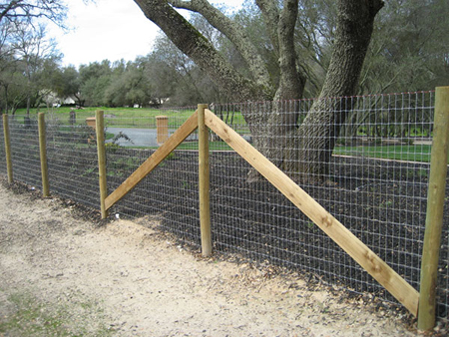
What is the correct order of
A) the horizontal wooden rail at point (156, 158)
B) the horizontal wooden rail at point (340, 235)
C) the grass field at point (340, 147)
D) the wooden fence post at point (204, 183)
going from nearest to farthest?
the horizontal wooden rail at point (340, 235) < the grass field at point (340, 147) < the wooden fence post at point (204, 183) < the horizontal wooden rail at point (156, 158)

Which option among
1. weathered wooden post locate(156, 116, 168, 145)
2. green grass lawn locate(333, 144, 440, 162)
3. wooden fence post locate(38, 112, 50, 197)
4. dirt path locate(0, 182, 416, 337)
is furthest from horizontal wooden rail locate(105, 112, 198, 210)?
wooden fence post locate(38, 112, 50, 197)

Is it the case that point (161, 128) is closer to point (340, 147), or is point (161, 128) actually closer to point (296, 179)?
point (296, 179)

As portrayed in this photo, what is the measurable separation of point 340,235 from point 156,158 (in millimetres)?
3004

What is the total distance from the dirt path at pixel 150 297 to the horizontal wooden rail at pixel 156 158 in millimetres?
752

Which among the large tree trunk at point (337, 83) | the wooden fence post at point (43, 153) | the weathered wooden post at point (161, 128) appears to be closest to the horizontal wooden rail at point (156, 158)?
the weathered wooden post at point (161, 128)

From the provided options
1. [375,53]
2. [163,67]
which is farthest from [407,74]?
[163,67]

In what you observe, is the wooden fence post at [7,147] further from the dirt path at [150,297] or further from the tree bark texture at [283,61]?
the tree bark texture at [283,61]

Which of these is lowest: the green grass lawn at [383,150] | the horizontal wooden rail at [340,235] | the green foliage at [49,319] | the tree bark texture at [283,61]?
the green foliage at [49,319]

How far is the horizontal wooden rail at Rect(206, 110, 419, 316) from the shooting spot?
10.4 ft

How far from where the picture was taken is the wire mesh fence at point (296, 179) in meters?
3.69

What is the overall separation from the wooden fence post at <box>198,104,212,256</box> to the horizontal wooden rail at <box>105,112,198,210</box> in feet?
0.51

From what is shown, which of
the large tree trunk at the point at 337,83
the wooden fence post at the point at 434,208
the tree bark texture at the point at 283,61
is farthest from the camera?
the tree bark texture at the point at 283,61

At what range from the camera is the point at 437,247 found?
300 centimetres

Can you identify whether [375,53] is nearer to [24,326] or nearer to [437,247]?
[437,247]
